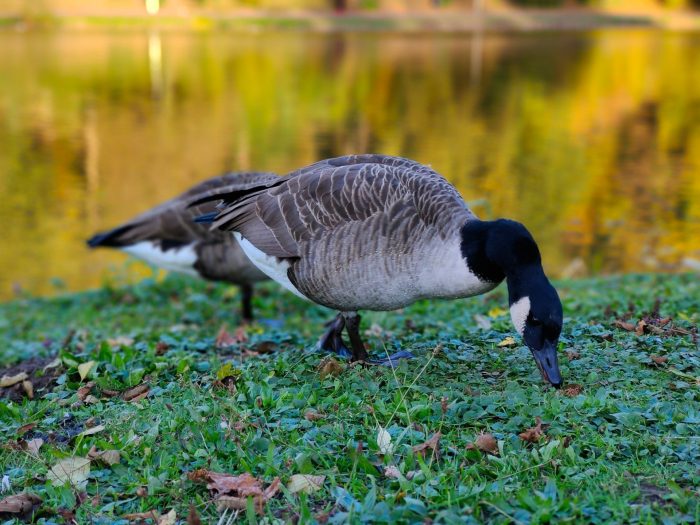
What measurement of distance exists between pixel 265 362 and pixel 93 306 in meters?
4.30

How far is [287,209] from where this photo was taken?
17.0ft

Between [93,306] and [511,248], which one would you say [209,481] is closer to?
[511,248]

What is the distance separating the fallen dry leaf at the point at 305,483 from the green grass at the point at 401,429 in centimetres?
4

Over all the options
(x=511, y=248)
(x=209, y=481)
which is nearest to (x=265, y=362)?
(x=209, y=481)

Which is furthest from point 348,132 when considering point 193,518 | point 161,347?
point 193,518

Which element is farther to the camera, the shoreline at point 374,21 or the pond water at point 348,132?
the shoreline at point 374,21

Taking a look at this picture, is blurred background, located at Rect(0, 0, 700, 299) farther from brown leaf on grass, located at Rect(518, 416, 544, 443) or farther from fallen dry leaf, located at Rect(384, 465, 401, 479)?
fallen dry leaf, located at Rect(384, 465, 401, 479)

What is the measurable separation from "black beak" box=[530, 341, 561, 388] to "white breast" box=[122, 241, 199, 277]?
172 inches

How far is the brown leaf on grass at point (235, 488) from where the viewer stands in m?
3.71

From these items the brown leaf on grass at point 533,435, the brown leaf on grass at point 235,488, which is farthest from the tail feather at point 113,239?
the brown leaf on grass at point 533,435

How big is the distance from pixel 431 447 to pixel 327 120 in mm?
18116

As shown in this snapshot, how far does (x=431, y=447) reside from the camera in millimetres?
4012

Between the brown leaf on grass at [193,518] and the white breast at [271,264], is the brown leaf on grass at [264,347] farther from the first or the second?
the brown leaf on grass at [193,518]

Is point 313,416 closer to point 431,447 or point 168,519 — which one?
point 431,447
